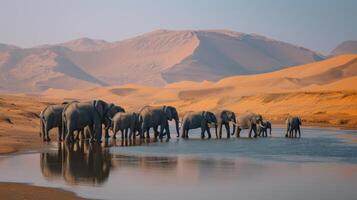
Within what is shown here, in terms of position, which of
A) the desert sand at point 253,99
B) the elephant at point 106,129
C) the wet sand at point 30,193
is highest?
the desert sand at point 253,99

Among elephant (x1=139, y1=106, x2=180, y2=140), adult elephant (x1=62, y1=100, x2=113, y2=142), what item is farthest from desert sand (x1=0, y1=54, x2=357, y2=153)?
elephant (x1=139, y1=106, x2=180, y2=140)

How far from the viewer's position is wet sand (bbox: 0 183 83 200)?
13.1 metres

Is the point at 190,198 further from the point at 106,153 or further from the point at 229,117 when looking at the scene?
the point at 229,117

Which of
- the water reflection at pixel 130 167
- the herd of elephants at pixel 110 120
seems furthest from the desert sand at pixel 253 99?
the water reflection at pixel 130 167

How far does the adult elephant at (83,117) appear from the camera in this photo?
2867 centimetres

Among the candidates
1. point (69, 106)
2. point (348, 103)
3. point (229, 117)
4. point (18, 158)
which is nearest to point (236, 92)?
point (348, 103)

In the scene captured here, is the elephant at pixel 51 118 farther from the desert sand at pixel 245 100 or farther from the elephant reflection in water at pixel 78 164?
the elephant reflection in water at pixel 78 164

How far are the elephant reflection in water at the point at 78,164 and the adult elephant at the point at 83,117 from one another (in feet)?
6.18

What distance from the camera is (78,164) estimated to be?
1984 cm

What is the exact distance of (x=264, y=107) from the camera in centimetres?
9225

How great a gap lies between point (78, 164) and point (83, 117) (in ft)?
31.0

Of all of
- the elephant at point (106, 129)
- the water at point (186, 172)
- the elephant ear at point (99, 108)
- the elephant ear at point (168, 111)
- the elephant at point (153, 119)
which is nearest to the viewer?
the water at point (186, 172)

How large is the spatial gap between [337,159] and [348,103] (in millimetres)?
54980

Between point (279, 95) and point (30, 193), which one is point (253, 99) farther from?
point (30, 193)
